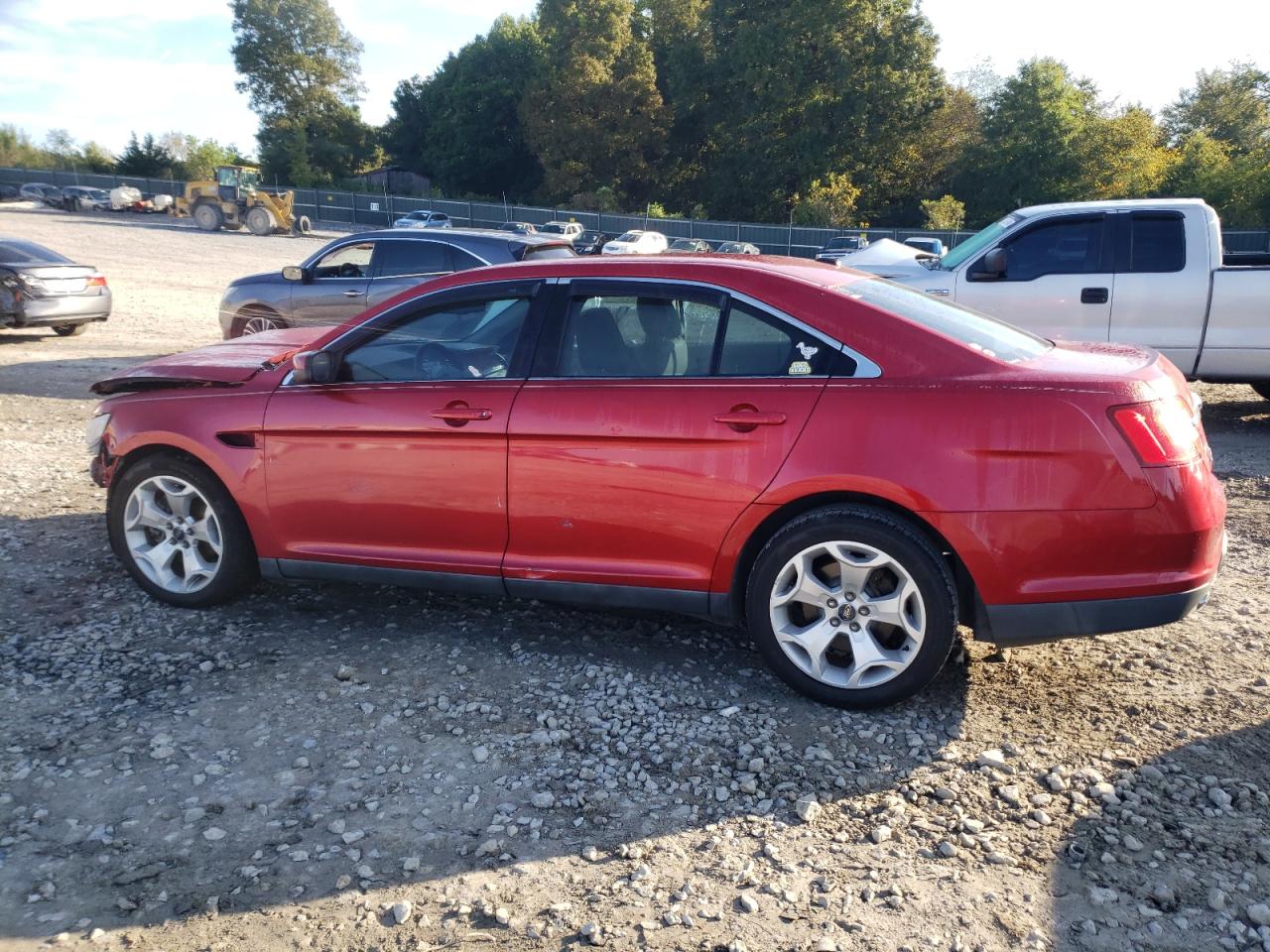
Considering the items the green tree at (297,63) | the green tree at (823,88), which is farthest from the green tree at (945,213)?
the green tree at (297,63)

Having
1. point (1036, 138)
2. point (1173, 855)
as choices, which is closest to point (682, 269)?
point (1173, 855)

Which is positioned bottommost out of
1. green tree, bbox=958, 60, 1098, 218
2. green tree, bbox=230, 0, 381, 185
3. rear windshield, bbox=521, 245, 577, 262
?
rear windshield, bbox=521, 245, 577, 262

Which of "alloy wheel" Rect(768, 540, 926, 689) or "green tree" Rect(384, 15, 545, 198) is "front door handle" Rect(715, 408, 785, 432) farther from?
"green tree" Rect(384, 15, 545, 198)

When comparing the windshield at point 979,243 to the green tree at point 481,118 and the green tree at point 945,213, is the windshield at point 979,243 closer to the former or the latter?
the green tree at point 945,213

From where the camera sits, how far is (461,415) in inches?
164

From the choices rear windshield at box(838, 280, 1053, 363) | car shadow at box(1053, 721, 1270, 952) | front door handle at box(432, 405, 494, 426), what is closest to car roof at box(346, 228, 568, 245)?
front door handle at box(432, 405, 494, 426)

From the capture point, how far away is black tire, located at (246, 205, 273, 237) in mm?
45656

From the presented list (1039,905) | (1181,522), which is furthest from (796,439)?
(1039,905)

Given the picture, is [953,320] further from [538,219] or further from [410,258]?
[538,219]

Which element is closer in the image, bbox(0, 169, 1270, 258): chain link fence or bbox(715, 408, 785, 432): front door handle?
bbox(715, 408, 785, 432): front door handle

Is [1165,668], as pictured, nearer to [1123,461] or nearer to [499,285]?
[1123,461]

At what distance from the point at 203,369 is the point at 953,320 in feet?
11.5

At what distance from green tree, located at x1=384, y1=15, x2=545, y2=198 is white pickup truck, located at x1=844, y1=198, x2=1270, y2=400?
205 ft

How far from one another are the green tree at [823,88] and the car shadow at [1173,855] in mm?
52941
